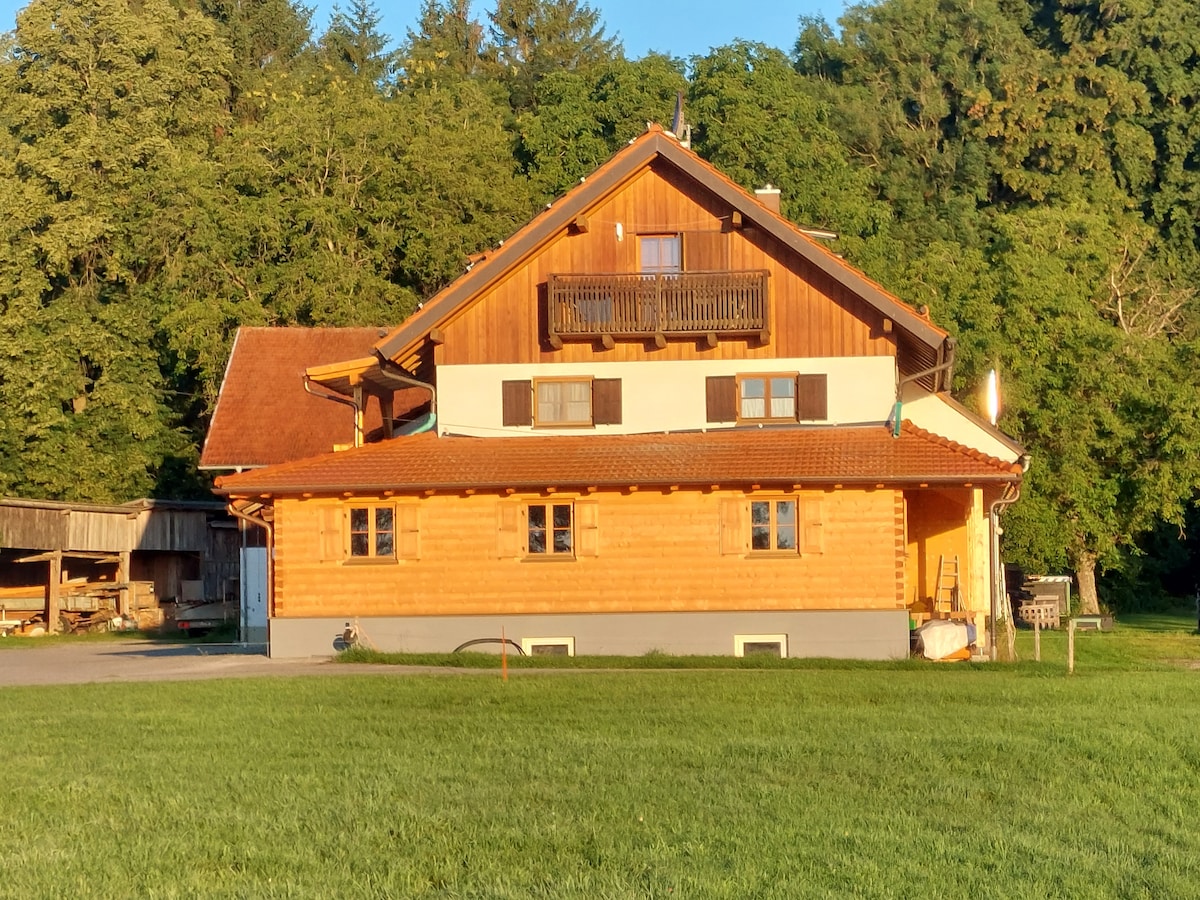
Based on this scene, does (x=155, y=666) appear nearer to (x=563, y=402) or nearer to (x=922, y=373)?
(x=563, y=402)

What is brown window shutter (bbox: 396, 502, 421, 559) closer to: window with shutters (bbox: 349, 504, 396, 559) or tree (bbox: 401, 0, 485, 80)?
window with shutters (bbox: 349, 504, 396, 559)

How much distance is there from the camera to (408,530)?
92.6ft

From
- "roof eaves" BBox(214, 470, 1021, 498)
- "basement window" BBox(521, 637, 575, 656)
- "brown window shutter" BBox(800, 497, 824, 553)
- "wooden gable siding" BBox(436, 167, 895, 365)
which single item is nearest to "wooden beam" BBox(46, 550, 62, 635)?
"roof eaves" BBox(214, 470, 1021, 498)

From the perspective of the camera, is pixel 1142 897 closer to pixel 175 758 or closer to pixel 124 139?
pixel 175 758

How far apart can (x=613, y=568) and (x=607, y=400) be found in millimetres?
3548

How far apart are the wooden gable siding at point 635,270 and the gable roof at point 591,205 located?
12.6 inches

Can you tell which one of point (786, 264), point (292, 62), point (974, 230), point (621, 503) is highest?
point (292, 62)

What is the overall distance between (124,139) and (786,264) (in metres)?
31.9

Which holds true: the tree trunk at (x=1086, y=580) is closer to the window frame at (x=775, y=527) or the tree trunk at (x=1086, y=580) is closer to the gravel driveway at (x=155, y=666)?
the window frame at (x=775, y=527)

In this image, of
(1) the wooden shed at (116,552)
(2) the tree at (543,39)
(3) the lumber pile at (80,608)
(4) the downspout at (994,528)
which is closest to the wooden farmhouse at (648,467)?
(4) the downspout at (994,528)

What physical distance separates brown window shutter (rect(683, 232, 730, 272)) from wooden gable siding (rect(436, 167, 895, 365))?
0.17 ft

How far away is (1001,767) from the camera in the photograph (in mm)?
14070

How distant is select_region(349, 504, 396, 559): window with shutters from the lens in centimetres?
2836

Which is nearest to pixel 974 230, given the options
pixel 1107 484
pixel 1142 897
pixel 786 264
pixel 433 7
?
pixel 1107 484
